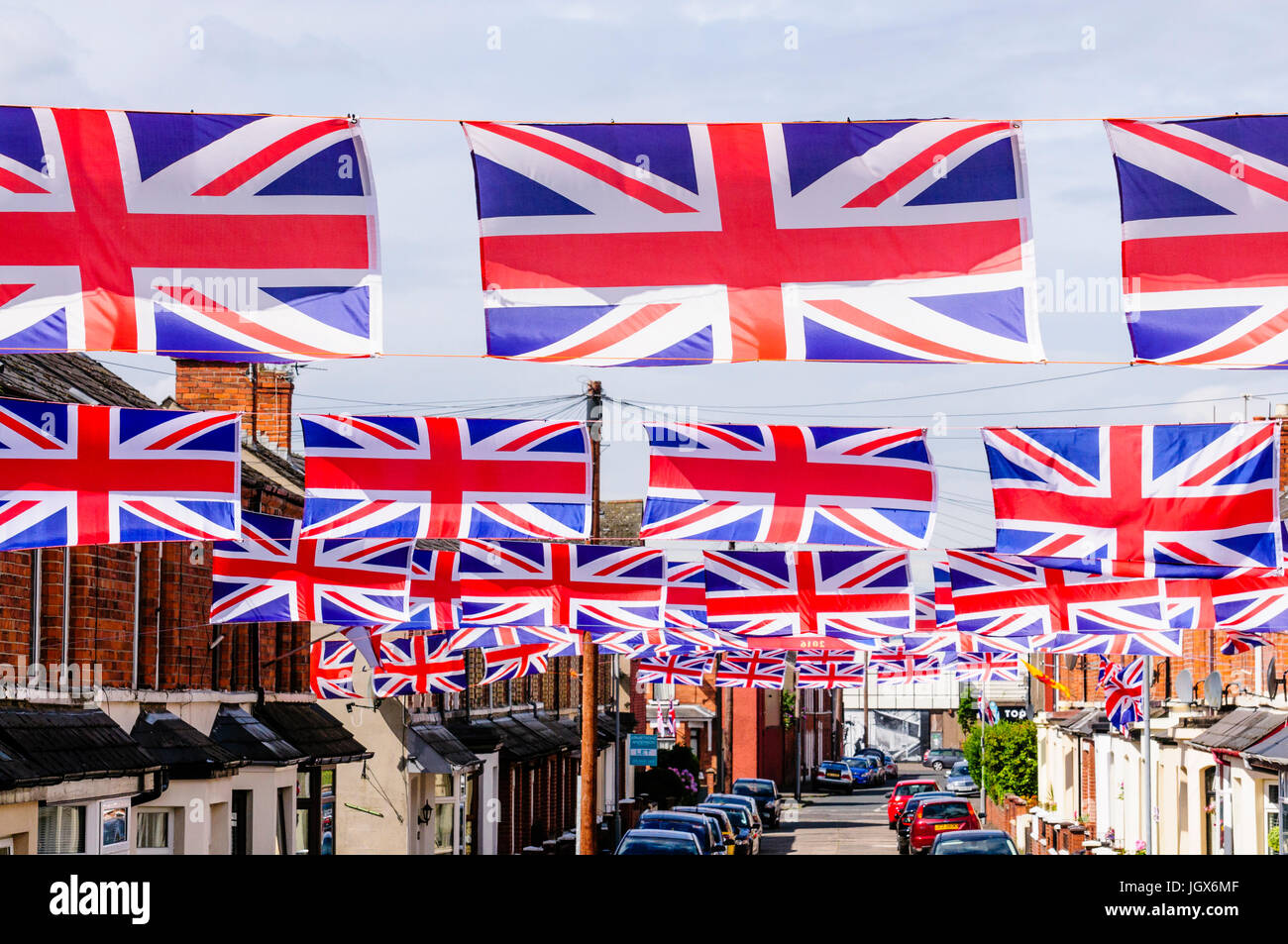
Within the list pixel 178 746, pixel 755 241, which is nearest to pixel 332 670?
pixel 178 746

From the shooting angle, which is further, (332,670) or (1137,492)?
(332,670)

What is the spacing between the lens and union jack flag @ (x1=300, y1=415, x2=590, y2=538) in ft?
47.2

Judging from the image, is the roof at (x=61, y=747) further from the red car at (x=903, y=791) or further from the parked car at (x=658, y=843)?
the red car at (x=903, y=791)

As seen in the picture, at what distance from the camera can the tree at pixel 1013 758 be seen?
52.3m

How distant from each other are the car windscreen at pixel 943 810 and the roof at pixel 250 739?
20.2 m

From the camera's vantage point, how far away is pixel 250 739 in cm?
2280

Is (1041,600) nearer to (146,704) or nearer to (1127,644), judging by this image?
(1127,644)

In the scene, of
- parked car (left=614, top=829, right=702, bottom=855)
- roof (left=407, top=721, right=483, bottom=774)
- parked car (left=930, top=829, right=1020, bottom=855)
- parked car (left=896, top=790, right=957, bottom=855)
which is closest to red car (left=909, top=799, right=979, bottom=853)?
parked car (left=896, top=790, right=957, bottom=855)

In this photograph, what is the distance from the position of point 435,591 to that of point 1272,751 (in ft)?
38.7

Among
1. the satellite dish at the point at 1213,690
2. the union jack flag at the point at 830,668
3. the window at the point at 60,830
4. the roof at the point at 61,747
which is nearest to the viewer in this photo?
the roof at the point at 61,747

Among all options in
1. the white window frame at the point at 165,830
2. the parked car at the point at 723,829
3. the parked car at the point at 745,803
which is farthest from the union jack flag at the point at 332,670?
the parked car at the point at 745,803
